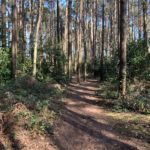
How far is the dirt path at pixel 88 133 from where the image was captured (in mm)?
8375

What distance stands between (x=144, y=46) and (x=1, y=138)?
14.5 metres

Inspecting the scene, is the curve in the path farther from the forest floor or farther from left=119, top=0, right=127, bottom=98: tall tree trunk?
left=119, top=0, right=127, bottom=98: tall tree trunk

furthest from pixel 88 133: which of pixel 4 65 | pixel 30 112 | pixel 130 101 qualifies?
pixel 4 65

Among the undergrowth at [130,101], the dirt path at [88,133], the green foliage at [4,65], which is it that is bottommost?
the dirt path at [88,133]

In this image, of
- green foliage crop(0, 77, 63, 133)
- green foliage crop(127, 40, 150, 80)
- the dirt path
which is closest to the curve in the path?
the dirt path

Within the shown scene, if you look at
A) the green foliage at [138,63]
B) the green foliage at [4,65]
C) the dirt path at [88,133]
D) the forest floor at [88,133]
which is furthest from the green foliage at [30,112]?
the green foliage at [138,63]

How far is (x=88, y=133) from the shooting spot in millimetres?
9438

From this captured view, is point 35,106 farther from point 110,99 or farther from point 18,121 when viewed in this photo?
point 110,99

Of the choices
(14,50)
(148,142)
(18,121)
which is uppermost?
(14,50)

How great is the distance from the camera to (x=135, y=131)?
9727mm

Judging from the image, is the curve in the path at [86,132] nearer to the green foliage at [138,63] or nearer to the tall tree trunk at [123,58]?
the tall tree trunk at [123,58]

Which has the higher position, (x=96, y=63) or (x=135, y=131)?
(x=96, y=63)

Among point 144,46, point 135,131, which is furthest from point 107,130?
point 144,46

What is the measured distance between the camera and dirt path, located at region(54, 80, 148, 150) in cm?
838
